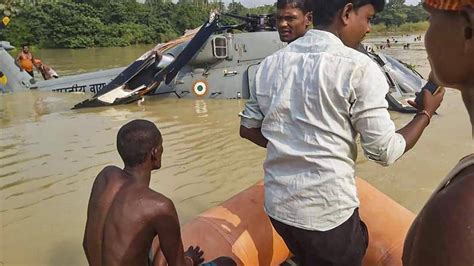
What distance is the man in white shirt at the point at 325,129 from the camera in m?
1.72

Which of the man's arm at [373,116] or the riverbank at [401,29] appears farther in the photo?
the riverbank at [401,29]

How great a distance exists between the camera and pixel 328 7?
1.83m

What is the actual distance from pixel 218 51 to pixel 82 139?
406 centimetres

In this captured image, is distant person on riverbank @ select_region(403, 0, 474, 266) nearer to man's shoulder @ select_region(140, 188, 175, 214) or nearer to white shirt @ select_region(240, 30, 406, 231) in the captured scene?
white shirt @ select_region(240, 30, 406, 231)

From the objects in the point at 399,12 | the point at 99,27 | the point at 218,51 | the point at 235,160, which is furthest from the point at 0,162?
the point at 399,12

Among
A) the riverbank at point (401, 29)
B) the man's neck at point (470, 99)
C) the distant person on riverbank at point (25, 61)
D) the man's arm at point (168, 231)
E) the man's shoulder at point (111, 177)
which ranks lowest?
the riverbank at point (401, 29)

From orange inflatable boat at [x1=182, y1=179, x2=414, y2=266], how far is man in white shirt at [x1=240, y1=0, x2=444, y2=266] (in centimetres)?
82

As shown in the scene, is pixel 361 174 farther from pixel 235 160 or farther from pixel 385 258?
pixel 385 258

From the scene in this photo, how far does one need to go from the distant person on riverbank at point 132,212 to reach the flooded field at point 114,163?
6.12 ft

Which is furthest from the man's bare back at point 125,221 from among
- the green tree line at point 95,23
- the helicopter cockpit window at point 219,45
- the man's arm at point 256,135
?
the green tree line at point 95,23

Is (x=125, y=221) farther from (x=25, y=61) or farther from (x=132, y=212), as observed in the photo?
(x=25, y=61)

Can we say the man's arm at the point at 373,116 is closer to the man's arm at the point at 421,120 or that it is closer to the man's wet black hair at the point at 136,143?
the man's arm at the point at 421,120

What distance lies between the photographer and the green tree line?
118 feet

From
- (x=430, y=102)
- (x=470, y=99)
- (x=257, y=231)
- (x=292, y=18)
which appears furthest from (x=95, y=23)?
(x=470, y=99)
